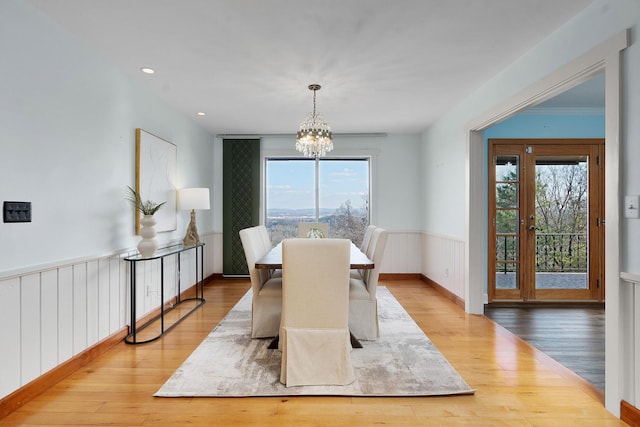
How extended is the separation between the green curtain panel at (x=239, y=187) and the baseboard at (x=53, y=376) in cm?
281

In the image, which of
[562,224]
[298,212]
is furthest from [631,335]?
[298,212]

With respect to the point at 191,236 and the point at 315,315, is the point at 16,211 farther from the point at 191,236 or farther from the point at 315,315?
the point at 191,236

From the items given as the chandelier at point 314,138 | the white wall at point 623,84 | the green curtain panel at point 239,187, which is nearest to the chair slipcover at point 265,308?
the chandelier at point 314,138

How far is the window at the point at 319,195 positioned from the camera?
229 inches

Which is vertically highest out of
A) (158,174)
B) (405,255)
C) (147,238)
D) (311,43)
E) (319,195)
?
(311,43)

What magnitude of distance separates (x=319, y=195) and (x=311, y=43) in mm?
3412

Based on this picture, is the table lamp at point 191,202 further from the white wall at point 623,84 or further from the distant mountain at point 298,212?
the white wall at point 623,84

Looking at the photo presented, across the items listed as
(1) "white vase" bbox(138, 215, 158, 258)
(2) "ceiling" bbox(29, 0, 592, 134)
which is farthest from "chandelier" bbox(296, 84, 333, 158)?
(1) "white vase" bbox(138, 215, 158, 258)

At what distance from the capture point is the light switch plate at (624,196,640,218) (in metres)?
1.77

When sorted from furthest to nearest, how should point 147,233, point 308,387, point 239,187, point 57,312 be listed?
point 239,187, point 147,233, point 57,312, point 308,387

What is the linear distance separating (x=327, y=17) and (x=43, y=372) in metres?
2.93

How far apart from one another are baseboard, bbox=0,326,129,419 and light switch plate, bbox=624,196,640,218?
360 cm

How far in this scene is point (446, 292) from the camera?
446cm

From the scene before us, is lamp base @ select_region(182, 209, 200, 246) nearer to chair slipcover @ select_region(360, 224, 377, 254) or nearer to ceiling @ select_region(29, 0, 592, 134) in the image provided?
ceiling @ select_region(29, 0, 592, 134)
